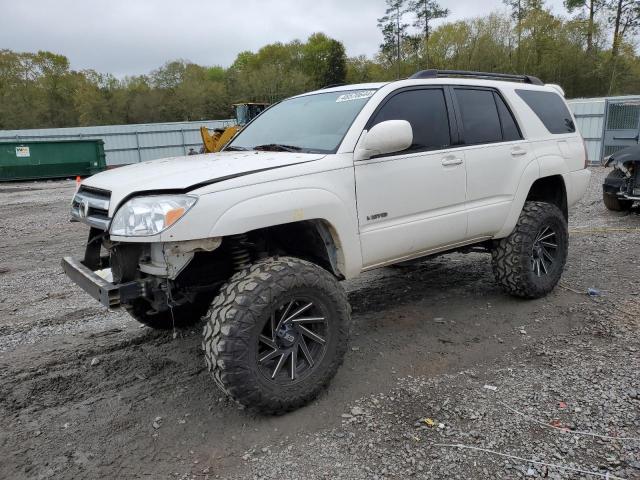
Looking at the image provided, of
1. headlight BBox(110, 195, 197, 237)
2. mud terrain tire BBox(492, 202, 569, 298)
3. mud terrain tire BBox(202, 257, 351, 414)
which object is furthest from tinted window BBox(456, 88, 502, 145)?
headlight BBox(110, 195, 197, 237)

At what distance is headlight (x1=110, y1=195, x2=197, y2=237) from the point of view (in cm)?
267

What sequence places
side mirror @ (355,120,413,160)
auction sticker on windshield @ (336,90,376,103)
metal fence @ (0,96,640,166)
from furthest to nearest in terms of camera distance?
metal fence @ (0,96,640,166) → auction sticker on windshield @ (336,90,376,103) → side mirror @ (355,120,413,160)

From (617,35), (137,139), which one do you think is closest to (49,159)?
(137,139)

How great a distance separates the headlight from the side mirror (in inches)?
48.6

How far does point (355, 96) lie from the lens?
3816 mm

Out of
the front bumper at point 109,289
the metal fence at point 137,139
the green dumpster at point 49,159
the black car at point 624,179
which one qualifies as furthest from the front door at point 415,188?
the metal fence at point 137,139

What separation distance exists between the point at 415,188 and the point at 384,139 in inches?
22.6

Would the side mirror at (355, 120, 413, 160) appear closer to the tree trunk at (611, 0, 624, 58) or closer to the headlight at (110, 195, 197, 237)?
the headlight at (110, 195, 197, 237)

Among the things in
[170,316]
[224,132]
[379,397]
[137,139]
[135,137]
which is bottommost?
[379,397]

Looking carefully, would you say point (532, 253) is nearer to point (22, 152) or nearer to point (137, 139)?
point (22, 152)

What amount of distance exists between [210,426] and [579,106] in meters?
19.8

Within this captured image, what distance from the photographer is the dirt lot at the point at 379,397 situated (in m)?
2.68

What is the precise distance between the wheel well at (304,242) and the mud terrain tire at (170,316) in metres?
1.10

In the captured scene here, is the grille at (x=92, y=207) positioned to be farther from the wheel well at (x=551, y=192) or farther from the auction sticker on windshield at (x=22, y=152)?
the auction sticker on windshield at (x=22, y=152)
